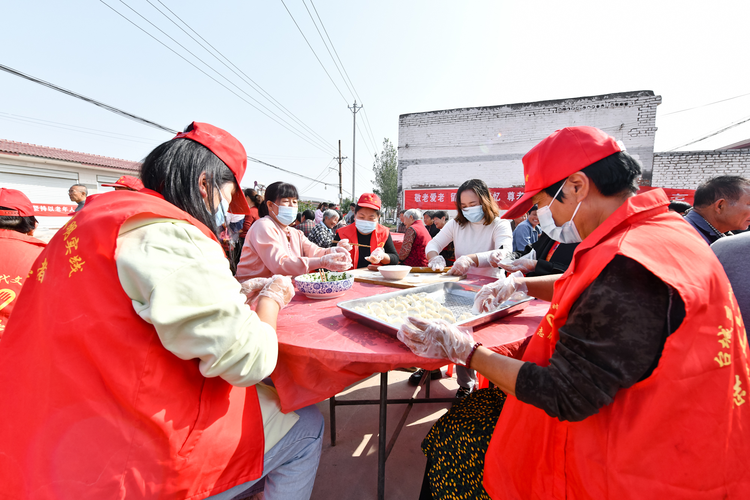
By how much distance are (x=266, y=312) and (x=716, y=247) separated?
7.07 feet

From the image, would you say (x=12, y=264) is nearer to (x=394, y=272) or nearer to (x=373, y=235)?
(x=394, y=272)

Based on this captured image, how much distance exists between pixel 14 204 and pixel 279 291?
7.40 ft

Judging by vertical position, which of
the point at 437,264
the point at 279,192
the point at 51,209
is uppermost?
the point at 51,209

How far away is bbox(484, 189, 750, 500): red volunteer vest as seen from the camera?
764 mm

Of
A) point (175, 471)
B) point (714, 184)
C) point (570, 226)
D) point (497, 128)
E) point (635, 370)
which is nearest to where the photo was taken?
point (635, 370)

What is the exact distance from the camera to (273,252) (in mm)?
2480

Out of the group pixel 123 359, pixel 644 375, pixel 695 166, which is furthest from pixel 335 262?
pixel 695 166

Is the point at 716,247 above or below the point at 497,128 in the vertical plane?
below

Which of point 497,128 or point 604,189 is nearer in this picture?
point 604,189

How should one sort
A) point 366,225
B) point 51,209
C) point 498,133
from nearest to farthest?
1. point 366,225
2. point 51,209
3. point 498,133

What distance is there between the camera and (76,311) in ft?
2.69

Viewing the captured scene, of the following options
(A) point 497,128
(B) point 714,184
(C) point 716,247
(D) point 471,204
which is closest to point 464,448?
(C) point 716,247

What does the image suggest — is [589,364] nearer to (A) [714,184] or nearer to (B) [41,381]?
(B) [41,381]

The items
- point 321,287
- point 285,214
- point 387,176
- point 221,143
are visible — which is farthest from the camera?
point 387,176
